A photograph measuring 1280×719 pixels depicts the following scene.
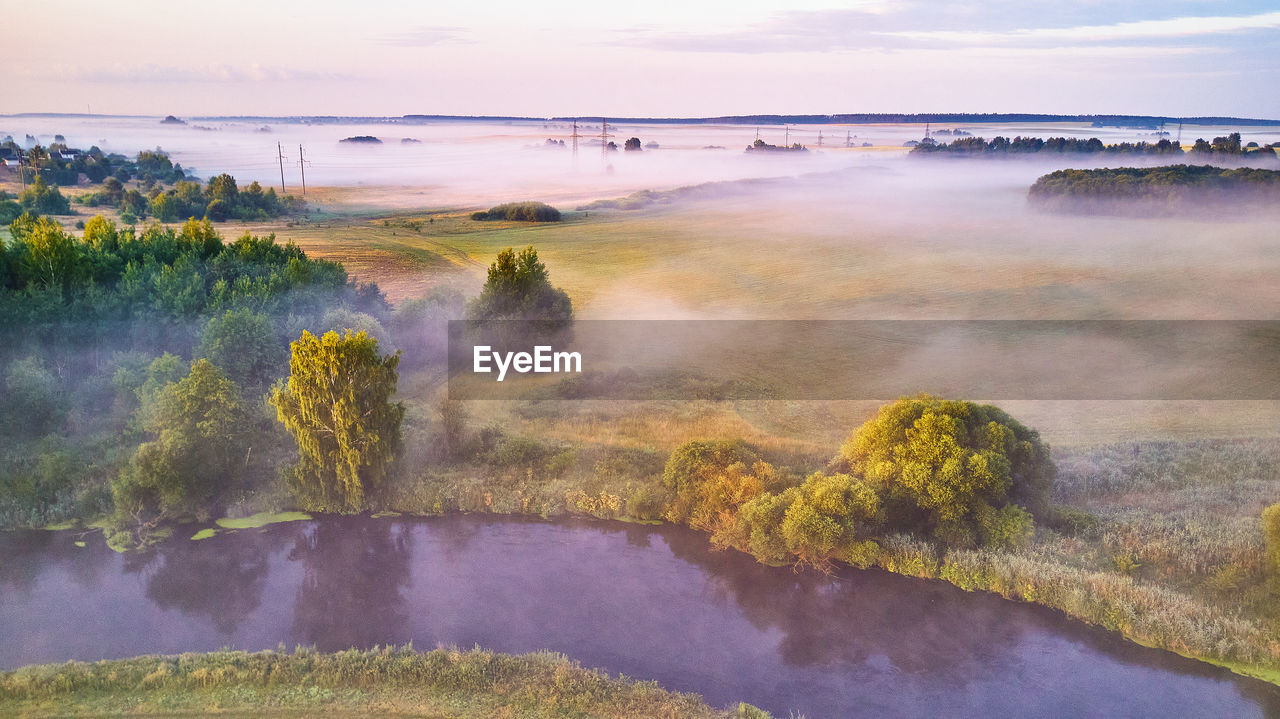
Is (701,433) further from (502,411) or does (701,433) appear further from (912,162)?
(912,162)

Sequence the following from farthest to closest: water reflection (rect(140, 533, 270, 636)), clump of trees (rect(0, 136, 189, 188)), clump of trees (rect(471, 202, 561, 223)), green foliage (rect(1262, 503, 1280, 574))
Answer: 1. clump of trees (rect(0, 136, 189, 188))
2. clump of trees (rect(471, 202, 561, 223))
3. water reflection (rect(140, 533, 270, 636))
4. green foliage (rect(1262, 503, 1280, 574))

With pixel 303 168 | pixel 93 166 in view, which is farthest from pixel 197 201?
pixel 93 166

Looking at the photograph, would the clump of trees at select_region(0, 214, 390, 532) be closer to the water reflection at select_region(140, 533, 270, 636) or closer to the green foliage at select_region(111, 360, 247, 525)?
the green foliage at select_region(111, 360, 247, 525)

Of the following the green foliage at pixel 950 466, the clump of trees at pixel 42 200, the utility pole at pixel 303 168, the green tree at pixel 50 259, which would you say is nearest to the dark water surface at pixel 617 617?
the green foliage at pixel 950 466

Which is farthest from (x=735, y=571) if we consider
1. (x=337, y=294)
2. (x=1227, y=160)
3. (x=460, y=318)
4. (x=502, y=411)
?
(x=1227, y=160)

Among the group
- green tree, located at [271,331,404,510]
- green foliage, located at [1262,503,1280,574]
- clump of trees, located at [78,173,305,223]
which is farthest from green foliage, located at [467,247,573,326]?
Result: clump of trees, located at [78,173,305,223]

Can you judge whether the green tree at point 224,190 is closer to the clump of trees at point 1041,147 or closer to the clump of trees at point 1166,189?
the clump of trees at point 1166,189
